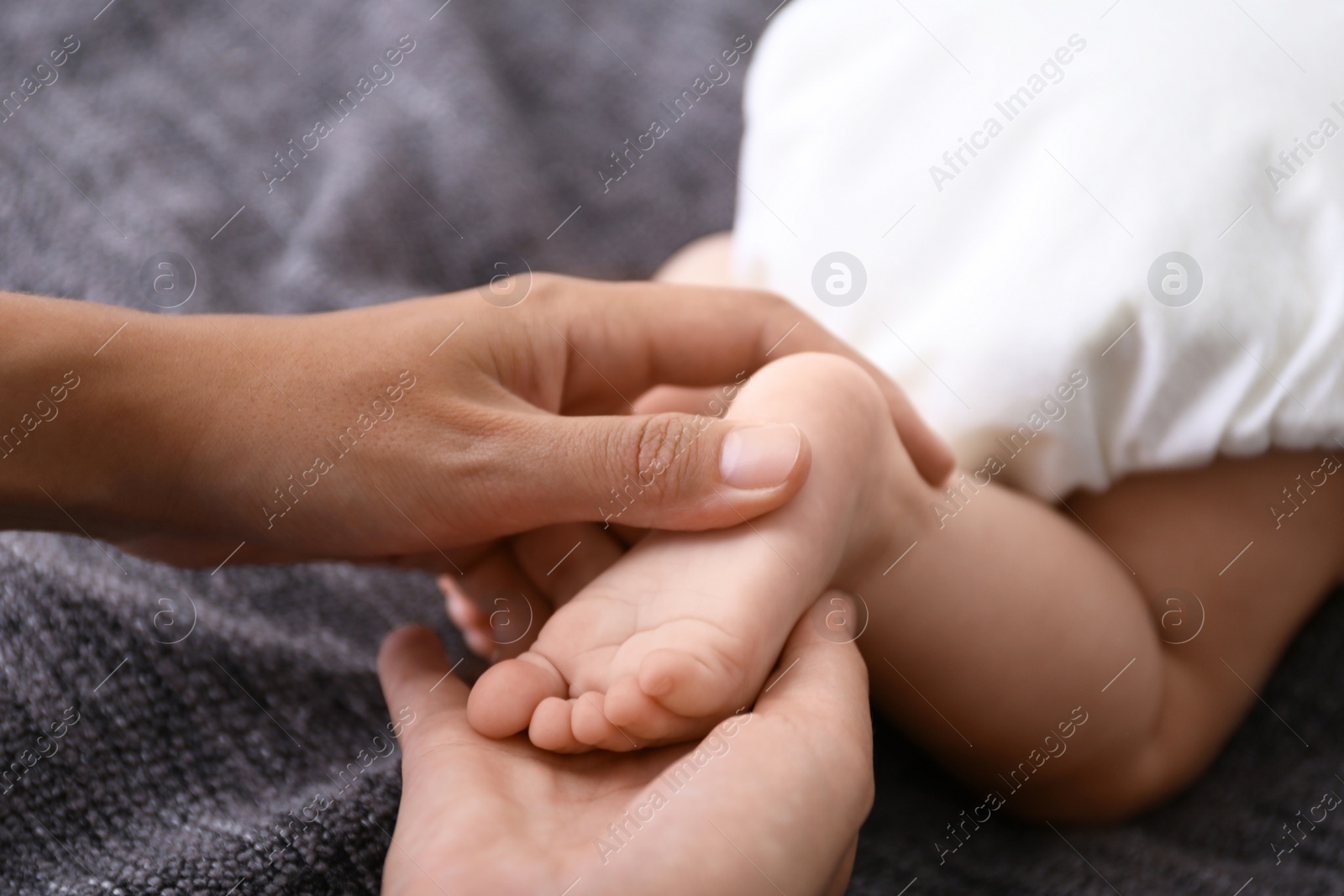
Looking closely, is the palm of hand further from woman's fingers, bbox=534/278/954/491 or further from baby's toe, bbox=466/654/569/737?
woman's fingers, bbox=534/278/954/491

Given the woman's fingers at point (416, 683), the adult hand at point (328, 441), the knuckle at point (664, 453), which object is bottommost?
the woman's fingers at point (416, 683)

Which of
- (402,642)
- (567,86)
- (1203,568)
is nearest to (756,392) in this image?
(402,642)

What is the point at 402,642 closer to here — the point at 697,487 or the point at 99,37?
the point at 697,487

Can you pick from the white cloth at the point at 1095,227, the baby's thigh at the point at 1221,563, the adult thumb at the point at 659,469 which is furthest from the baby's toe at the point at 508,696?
the baby's thigh at the point at 1221,563

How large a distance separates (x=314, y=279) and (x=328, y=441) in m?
0.55

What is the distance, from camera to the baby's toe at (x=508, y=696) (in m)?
0.61

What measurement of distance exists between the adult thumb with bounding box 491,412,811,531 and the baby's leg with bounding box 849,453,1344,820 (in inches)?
6.4

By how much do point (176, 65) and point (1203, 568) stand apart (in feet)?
4.67

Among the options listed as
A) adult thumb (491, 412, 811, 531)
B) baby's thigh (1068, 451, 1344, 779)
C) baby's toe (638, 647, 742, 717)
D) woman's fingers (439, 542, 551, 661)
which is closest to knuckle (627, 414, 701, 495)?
adult thumb (491, 412, 811, 531)

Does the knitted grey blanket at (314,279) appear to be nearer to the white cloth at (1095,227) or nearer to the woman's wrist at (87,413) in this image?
the woman's wrist at (87,413)

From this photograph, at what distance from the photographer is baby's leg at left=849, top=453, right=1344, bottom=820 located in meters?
0.77

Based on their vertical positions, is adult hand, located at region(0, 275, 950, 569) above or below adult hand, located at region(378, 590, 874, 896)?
above

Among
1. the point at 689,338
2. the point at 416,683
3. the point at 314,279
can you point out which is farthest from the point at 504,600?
the point at 314,279

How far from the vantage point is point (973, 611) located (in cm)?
77
